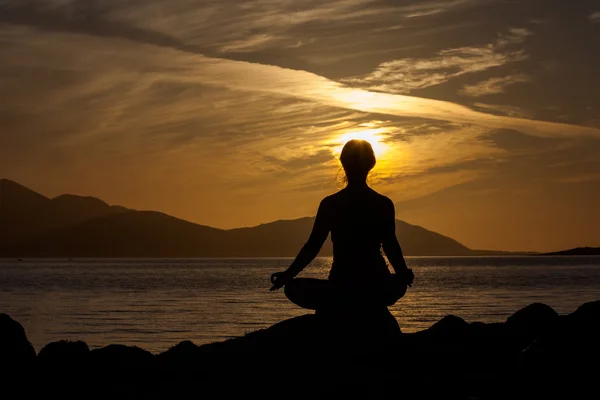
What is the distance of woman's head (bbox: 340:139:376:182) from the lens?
829 centimetres

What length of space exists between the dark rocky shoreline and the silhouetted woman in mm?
331

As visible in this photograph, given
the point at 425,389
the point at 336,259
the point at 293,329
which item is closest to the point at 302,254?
the point at 336,259

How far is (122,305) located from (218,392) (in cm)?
5027

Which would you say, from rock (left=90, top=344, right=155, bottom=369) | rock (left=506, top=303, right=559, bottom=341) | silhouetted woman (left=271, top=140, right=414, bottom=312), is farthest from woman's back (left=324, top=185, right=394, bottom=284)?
rock (left=506, top=303, right=559, bottom=341)

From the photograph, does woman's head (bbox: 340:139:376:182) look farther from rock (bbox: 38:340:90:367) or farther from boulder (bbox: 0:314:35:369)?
boulder (bbox: 0:314:35:369)

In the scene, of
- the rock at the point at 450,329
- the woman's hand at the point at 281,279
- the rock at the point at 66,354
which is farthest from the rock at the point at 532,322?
the woman's hand at the point at 281,279

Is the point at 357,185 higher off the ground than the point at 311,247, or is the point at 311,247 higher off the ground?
the point at 357,185

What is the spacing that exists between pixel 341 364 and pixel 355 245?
1389mm

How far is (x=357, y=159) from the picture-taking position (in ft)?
27.2

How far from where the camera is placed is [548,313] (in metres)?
19.2

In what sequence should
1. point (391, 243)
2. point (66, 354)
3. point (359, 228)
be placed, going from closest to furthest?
point (359, 228) → point (391, 243) → point (66, 354)

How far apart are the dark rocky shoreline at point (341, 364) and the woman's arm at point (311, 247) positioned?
611 millimetres

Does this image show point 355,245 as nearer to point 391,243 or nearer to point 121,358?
point 391,243

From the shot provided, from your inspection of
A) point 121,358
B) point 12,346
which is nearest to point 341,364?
point 121,358
